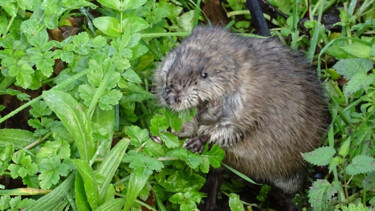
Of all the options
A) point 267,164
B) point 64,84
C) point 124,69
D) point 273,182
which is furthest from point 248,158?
point 64,84

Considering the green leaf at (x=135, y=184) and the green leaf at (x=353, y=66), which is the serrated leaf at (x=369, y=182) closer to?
the green leaf at (x=353, y=66)

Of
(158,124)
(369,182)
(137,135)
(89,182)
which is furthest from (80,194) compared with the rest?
(369,182)

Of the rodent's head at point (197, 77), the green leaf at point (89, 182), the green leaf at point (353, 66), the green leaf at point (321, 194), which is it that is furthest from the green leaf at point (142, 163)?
the green leaf at point (353, 66)

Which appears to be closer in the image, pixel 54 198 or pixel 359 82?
pixel 54 198

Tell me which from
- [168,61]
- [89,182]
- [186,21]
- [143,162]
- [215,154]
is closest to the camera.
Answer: [89,182]

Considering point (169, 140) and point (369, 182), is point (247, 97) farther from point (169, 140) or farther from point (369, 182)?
point (369, 182)

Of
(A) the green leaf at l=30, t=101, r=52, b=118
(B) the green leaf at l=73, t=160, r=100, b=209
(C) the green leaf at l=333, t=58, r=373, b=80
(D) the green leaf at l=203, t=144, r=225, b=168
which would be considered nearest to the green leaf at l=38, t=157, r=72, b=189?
(B) the green leaf at l=73, t=160, r=100, b=209

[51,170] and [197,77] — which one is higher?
[197,77]
